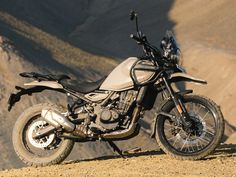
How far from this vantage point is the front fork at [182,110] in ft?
34.5

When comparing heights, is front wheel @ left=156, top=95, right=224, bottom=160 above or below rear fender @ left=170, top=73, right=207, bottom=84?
below

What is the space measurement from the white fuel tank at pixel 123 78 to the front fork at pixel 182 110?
0.32 meters

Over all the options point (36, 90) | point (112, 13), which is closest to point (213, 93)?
point (112, 13)

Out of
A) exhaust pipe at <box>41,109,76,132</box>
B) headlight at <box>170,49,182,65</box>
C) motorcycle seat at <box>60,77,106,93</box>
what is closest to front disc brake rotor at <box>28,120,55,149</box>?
exhaust pipe at <box>41,109,76,132</box>

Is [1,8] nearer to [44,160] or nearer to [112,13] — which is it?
[112,13]

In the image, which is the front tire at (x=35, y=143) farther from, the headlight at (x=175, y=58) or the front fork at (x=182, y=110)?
the headlight at (x=175, y=58)

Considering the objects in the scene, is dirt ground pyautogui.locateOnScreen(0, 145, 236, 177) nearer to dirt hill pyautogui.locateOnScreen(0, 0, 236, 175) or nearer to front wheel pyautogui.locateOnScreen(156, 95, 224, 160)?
front wheel pyautogui.locateOnScreen(156, 95, 224, 160)

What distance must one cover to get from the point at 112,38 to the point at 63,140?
57977mm

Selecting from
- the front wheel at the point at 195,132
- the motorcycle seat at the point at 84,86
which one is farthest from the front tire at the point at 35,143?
the front wheel at the point at 195,132

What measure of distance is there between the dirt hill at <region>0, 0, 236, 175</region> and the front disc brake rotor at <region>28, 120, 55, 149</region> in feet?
55.6

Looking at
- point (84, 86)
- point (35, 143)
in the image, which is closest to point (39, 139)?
point (35, 143)

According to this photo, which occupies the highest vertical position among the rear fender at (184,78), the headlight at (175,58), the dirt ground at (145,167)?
the headlight at (175,58)

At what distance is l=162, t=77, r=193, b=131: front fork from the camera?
10.5m

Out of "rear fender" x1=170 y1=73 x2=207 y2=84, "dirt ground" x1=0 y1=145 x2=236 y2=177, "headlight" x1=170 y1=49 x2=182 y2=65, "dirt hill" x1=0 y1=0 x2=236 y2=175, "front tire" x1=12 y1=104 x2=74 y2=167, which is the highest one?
"dirt hill" x1=0 y1=0 x2=236 y2=175
